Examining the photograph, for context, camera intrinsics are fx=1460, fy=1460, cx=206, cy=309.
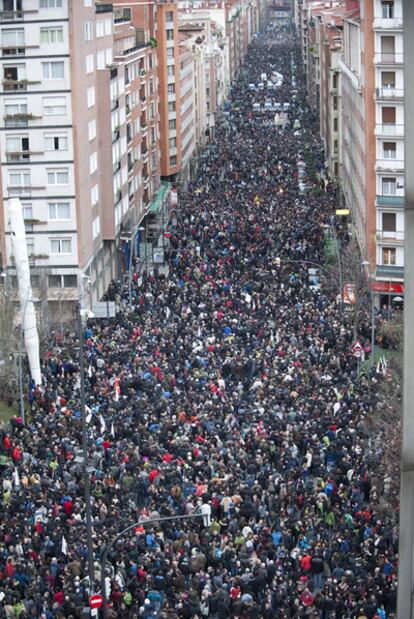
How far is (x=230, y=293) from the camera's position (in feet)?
204

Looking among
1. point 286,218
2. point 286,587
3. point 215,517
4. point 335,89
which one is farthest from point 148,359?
point 335,89

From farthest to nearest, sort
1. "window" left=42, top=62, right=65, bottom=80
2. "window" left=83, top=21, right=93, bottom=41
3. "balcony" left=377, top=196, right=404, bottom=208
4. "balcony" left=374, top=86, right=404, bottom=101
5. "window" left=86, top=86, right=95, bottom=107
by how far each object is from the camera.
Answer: "window" left=86, top=86, right=95, bottom=107, "window" left=83, top=21, right=93, bottom=41, "balcony" left=377, top=196, right=404, bottom=208, "window" left=42, top=62, right=65, bottom=80, "balcony" left=374, top=86, right=404, bottom=101

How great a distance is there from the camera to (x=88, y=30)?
65.6 metres

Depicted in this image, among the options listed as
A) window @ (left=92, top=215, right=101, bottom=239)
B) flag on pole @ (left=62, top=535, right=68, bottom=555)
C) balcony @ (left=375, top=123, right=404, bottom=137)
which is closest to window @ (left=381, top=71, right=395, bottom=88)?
balcony @ (left=375, top=123, right=404, bottom=137)

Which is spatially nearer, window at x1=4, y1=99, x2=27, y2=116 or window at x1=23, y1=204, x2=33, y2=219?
window at x1=4, y1=99, x2=27, y2=116

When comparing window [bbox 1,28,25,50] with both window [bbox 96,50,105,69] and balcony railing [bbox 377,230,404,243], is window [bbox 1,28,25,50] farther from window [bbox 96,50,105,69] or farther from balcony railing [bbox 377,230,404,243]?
balcony railing [bbox 377,230,404,243]

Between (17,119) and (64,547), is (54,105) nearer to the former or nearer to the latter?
(17,119)

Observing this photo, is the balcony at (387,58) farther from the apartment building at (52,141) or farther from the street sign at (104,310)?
the street sign at (104,310)

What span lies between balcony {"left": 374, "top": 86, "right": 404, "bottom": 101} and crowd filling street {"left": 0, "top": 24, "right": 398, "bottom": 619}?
8802 millimetres

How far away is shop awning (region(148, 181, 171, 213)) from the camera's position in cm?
8962

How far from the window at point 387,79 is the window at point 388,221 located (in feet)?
17.9

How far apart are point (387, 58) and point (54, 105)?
14123 mm

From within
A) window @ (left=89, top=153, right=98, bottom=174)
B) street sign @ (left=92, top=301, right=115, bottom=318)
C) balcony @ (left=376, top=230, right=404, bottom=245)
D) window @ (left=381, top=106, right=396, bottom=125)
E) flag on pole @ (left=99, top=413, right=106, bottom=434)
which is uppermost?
window @ (left=381, top=106, right=396, bottom=125)

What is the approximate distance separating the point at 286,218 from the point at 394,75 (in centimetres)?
2210
